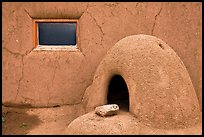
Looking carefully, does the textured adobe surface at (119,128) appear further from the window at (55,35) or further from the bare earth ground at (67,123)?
the window at (55,35)

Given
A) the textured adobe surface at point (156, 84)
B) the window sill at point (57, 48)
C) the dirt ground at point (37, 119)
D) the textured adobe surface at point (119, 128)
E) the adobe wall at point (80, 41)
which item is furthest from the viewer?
the window sill at point (57, 48)

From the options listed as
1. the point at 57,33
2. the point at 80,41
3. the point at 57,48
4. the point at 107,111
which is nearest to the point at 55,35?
the point at 57,33

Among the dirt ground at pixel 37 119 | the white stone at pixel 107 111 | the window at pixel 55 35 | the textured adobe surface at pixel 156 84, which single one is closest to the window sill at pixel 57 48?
the window at pixel 55 35

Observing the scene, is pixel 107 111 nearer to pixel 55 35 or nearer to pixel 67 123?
pixel 67 123

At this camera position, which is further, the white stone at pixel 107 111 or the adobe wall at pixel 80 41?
the adobe wall at pixel 80 41

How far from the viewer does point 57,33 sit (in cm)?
503

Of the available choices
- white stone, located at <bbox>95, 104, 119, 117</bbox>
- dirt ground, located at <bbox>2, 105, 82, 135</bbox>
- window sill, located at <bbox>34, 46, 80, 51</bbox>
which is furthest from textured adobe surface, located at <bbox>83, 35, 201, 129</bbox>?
dirt ground, located at <bbox>2, 105, 82, 135</bbox>

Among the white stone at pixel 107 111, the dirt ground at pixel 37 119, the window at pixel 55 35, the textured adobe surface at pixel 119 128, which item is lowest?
the dirt ground at pixel 37 119

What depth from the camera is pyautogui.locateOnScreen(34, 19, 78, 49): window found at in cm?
497

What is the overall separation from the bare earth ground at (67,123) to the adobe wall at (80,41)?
0.23 meters

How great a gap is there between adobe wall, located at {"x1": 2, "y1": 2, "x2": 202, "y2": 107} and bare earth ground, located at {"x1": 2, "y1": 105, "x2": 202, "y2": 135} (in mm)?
230

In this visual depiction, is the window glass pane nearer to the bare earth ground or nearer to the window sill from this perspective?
the window sill

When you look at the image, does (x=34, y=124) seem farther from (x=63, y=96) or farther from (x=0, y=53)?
(x=0, y=53)

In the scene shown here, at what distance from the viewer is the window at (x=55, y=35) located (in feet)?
16.3
